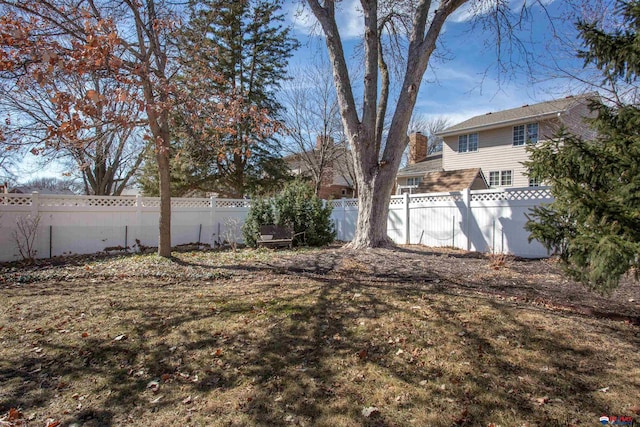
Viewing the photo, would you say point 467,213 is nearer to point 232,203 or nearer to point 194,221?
point 232,203

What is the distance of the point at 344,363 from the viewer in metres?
3.06

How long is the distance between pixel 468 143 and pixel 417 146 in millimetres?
5452

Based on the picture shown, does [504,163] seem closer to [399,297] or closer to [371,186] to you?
[371,186]

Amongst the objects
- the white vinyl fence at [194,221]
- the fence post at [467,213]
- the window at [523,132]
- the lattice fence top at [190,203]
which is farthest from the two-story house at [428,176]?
the lattice fence top at [190,203]

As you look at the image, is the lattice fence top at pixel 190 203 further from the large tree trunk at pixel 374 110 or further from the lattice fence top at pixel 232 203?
the large tree trunk at pixel 374 110

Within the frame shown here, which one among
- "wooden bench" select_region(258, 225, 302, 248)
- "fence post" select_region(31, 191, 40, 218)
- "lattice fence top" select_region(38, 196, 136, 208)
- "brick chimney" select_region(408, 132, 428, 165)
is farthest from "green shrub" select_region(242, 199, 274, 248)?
"brick chimney" select_region(408, 132, 428, 165)

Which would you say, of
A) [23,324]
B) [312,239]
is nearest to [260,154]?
[312,239]

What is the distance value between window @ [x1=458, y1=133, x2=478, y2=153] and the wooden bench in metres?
13.1

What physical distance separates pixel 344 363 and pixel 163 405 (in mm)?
1406

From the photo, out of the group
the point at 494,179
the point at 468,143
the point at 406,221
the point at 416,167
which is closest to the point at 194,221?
the point at 406,221

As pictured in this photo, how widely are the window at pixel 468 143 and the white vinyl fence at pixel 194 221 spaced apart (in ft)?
30.9

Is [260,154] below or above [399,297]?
above

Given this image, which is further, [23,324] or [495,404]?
[23,324]

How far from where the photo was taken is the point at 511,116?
56.1ft
